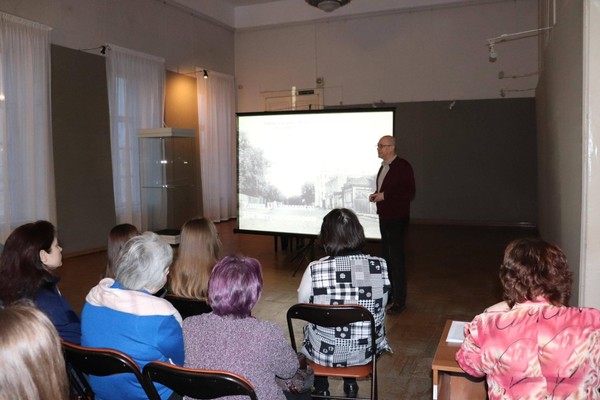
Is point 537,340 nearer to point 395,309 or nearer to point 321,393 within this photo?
point 321,393

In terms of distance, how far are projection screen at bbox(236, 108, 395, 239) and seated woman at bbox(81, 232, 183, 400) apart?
4.08 metres

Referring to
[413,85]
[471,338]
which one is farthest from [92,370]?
[413,85]

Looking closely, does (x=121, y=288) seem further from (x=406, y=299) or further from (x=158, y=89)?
(x=158, y=89)

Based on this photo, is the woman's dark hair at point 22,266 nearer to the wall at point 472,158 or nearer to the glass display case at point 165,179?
the glass display case at point 165,179

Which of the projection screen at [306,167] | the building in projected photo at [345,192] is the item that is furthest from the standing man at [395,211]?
the building in projected photo at [345,192]

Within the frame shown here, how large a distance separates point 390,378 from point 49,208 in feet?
18.2

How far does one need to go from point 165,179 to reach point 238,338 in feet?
22.3

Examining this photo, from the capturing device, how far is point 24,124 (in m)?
6.75

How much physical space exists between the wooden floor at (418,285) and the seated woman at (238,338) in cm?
143

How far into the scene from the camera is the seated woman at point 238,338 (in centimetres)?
180

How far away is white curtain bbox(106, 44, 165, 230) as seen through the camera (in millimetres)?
8203

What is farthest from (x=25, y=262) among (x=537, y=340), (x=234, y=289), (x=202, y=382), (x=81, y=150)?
(x=81, y=150)

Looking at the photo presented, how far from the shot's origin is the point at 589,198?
116 inches

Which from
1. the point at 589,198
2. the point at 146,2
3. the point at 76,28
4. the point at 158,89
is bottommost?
the point at 589,198
